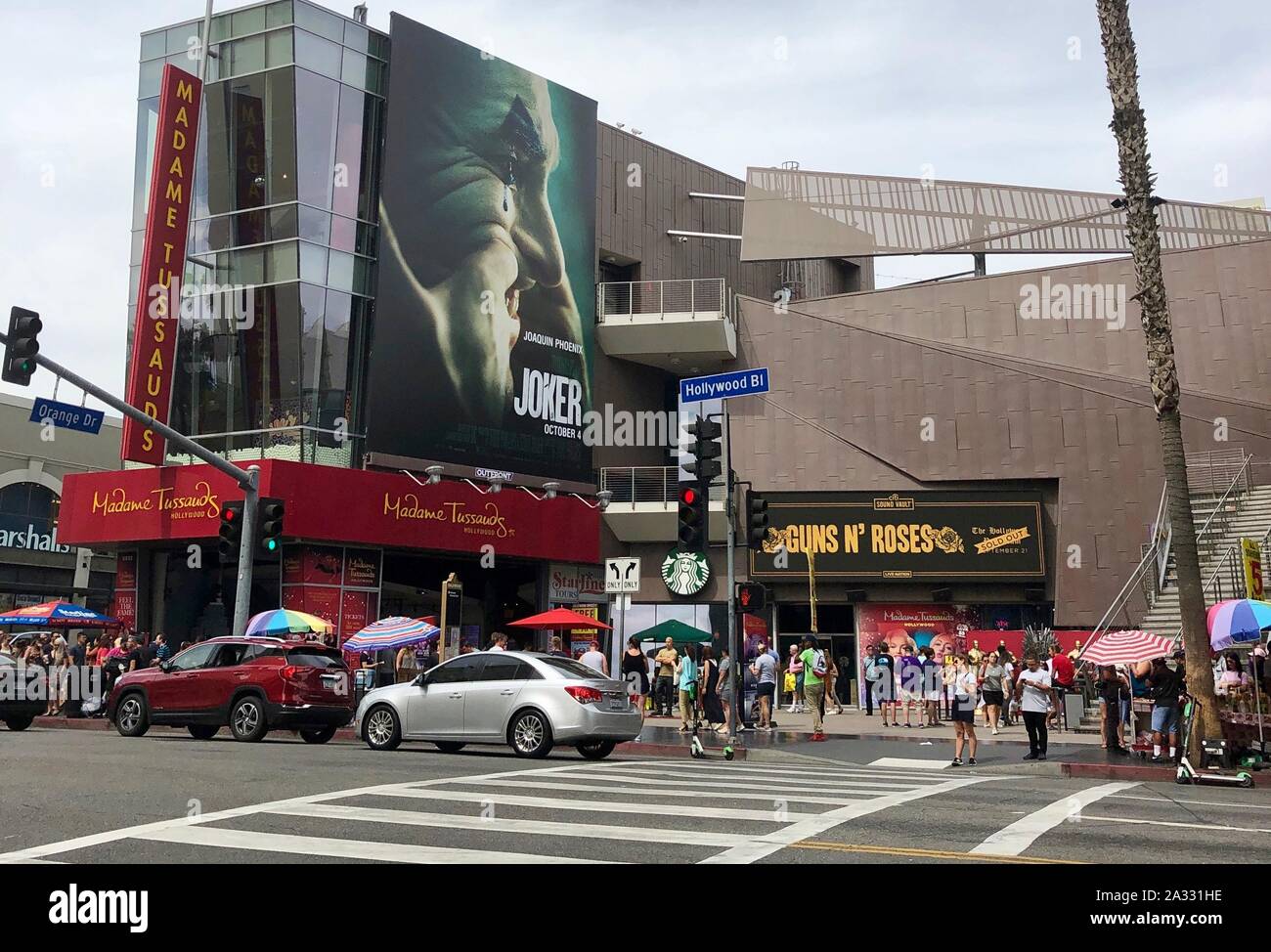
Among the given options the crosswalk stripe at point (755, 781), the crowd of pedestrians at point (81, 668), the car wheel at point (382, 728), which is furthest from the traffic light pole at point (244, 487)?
the crosswalk stripe at point (755, 781)

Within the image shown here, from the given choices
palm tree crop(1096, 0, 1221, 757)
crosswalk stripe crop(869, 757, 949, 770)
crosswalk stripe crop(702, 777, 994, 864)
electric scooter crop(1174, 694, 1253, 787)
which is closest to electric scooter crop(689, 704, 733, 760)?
crosswalk stripe crop(869, 757, 949, 770)

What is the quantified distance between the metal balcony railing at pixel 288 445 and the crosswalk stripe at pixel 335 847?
22474mm

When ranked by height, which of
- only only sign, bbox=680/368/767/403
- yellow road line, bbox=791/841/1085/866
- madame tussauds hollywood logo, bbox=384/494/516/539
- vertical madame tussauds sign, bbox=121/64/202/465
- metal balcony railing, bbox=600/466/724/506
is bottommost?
yellow road line, bbox=791/841/1085/866

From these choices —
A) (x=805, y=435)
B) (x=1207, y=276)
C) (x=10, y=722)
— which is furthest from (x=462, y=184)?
(x=1207, y=276)

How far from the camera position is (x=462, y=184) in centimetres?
3397

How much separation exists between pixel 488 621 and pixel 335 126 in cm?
1484

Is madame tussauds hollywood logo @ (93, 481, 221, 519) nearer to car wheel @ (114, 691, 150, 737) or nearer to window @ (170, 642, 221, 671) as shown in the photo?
car wheel @ (114, 691, 150, 737)

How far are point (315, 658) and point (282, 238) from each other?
52.0ft

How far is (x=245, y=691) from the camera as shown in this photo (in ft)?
60.0

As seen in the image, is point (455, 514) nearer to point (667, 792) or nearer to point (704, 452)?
point (704, 452)

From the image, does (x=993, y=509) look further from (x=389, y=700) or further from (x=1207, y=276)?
(x=389, y=700)

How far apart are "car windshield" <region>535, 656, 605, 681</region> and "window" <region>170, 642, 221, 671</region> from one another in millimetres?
5952

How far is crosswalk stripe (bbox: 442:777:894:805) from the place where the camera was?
Answer: 36.4 ft

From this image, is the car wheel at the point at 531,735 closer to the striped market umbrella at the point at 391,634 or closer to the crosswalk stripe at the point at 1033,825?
the crosswalk stripe at the point at 1033,825
